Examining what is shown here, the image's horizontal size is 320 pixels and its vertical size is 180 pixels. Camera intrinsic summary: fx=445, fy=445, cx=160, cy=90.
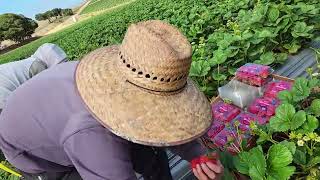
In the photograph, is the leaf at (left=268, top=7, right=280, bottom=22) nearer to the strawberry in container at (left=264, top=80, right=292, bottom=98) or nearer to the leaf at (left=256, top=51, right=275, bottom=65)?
the leaf at (left=256, top=51, right=275, bottom=65)

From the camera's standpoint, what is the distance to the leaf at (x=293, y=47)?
348cm

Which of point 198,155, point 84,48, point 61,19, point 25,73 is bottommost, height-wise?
point 61,19

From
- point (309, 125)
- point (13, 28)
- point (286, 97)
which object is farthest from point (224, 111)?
point (13, 28)

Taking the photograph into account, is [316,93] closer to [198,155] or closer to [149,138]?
[198,155]

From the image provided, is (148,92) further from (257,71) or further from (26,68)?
(257,71)

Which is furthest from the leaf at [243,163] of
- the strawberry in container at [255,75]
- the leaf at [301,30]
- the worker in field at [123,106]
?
the leaf at [301,30]

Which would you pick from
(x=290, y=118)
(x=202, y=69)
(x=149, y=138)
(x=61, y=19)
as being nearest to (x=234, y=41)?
(x=202, y=69)

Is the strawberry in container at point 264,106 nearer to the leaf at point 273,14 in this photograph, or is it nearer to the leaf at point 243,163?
the leaf at point 243,163

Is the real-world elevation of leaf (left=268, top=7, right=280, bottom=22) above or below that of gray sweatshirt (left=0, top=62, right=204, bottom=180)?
below

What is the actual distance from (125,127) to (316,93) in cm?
150

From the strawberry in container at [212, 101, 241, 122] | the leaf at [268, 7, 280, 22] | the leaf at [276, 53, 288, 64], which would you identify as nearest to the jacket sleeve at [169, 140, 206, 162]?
the strawberry in container at [212, 101, 241, 122]

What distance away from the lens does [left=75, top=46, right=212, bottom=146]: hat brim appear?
1456 millimetres

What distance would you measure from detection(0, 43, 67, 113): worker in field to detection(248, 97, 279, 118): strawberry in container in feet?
3.73

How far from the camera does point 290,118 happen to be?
7.16ft
